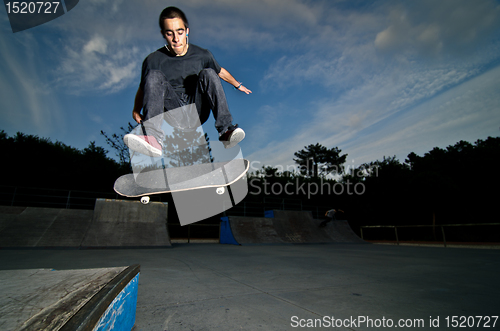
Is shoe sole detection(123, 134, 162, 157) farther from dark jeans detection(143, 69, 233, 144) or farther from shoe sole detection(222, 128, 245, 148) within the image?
shoe sole detection(222, 128, 245, 148)

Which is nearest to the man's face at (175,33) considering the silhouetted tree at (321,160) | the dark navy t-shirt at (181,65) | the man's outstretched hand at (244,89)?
the dark navy t-shirt at (181,65)

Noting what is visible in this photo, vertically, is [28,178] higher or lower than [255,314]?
higher

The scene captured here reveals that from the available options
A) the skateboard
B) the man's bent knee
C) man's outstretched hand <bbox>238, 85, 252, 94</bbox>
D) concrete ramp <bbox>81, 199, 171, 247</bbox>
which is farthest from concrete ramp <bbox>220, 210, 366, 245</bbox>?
the man's bent knee

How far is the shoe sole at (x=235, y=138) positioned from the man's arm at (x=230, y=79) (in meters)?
0.83

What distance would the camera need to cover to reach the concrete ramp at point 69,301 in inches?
33.7

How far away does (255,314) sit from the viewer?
5.87ft

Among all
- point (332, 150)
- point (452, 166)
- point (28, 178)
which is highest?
point (332, 150)

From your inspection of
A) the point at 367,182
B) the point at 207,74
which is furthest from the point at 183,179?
the point at 367,182

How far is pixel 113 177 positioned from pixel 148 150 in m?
17.1

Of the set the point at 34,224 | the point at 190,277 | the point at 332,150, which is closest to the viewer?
the point at 190,277

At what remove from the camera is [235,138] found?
7.18 ft

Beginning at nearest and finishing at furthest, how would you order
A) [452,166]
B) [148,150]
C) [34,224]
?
[148,150], [34,224], [452,166]

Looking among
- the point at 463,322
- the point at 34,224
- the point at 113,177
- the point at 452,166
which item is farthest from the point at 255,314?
the point at 452,166

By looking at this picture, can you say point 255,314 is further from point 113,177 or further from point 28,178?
point 28,178
